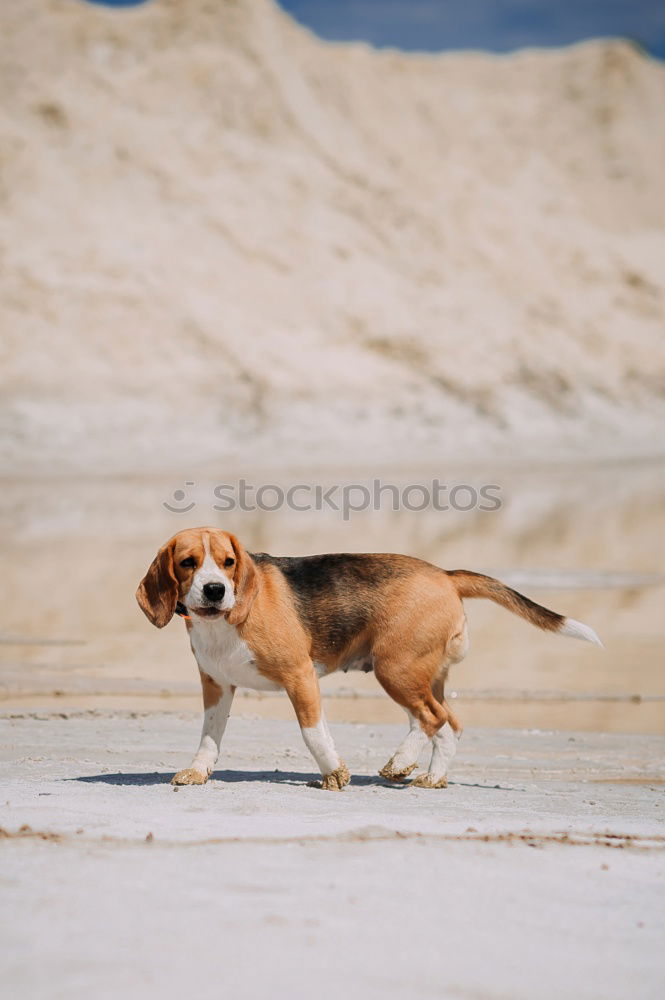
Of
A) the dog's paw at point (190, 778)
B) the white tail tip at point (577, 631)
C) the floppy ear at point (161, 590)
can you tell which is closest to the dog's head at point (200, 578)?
the floppy ear at point (161, 590)

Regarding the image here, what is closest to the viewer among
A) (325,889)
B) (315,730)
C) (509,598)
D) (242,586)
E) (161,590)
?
(325,889)

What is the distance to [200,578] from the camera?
6156 mm

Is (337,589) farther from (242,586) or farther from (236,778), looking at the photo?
(236,778)

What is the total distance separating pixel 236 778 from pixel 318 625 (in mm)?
982

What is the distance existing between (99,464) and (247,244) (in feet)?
61.3

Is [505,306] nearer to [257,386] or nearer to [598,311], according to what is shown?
[598,311]

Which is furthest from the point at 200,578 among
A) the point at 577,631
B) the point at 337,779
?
the point at 577,631

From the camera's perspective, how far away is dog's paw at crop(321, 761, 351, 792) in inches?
255

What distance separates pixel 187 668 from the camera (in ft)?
38.2

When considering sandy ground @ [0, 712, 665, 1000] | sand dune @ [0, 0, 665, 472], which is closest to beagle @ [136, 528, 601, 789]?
sandy ground @ [0, 712, 665, 1000]

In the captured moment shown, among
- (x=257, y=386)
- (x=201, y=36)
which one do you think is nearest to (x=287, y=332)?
(x=257, y=386)

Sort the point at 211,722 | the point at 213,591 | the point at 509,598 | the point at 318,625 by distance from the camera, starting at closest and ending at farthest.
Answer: the point at 213,591, the point at 318,625, the point at 211,722, the point at 509,598

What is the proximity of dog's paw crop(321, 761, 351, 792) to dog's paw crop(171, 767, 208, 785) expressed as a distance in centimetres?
63

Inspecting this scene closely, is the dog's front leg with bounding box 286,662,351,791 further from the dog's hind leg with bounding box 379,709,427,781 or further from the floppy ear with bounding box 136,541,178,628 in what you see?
the floppy ear with bounding box 136,541,178,628
